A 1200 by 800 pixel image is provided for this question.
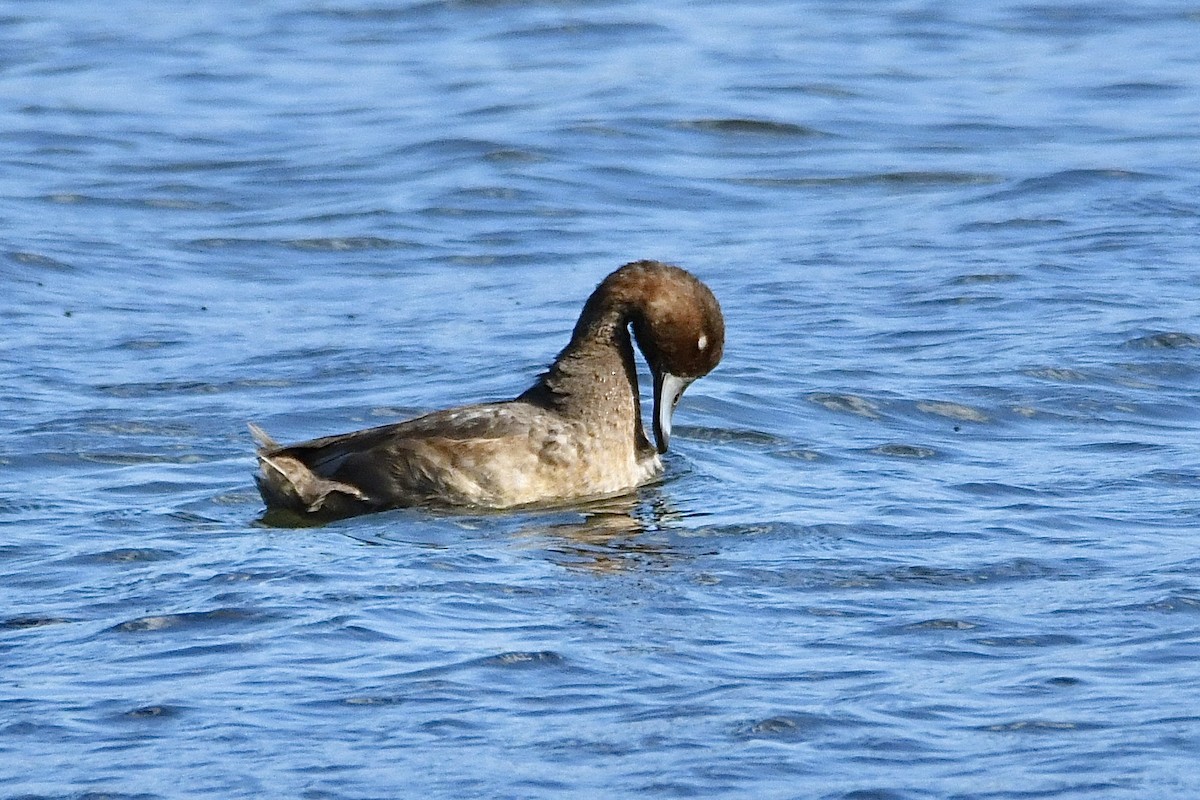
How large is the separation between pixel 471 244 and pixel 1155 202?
196 inches

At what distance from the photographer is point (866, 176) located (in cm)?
1722

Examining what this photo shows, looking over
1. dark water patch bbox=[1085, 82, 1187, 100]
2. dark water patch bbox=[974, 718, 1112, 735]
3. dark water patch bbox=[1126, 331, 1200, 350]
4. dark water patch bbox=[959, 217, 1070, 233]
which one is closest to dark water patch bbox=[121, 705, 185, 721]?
dark water patch bbox=[974, 718, 1112, 735]

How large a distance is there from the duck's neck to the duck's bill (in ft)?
0.29

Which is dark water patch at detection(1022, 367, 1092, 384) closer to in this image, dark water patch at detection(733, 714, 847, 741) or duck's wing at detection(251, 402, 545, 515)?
duck's wing at detection(251, 402, 545, 515)

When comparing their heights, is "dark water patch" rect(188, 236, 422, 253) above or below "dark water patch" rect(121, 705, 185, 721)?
below

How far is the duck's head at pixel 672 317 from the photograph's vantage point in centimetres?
976

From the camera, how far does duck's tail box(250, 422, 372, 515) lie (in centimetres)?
902

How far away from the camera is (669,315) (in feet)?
32.1

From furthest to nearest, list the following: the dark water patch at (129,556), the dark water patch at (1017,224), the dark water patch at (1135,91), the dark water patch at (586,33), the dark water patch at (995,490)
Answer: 1. the dark water patch at (586,33)
2. the dark water patch at (1135,91)
3. the dark water patch at (1017,224)
4. the dark water patch at (995,490)
5. the dark water patch at (129,556)

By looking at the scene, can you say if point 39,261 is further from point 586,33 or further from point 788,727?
point 586,33

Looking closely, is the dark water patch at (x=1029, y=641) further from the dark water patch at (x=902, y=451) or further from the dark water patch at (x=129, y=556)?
the dark water patch at (x=129, y=556)

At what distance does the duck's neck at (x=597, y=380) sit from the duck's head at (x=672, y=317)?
12 cm

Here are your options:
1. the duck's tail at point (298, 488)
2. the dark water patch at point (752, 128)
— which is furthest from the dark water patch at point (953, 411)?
the dark water patch at point (752, 128)

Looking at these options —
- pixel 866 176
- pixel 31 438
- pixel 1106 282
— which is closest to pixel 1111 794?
pixel 31 438
